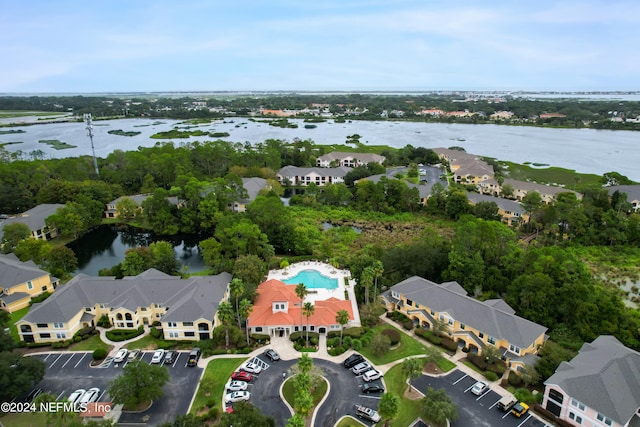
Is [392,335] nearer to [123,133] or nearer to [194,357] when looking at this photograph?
[194,357]

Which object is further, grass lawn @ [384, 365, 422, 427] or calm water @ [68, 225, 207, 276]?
calm water @ [68, 225, 207, 276]

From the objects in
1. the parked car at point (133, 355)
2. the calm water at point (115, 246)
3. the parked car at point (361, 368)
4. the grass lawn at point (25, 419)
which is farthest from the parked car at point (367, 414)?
the calm water at point (115, 246)

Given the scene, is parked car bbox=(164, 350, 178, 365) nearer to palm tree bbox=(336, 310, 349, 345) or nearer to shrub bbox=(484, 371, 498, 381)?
palm tree bbox=(336, 310, 349, 345)

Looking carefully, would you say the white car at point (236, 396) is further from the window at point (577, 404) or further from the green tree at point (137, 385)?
the window at point (577, 404)

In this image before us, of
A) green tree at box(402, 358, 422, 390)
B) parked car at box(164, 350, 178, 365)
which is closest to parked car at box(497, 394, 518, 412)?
green tree at box(402, 358, 422, 390)

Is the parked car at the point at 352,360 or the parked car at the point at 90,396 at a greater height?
the parked car at the point at 90,396

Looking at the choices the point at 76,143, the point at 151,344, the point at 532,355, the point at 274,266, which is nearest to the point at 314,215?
the point at 274,266

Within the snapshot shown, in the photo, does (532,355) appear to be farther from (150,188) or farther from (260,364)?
(150,188)
